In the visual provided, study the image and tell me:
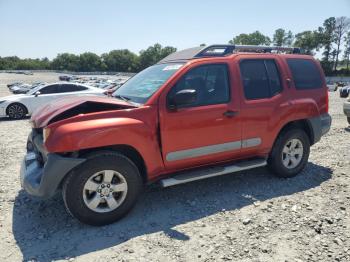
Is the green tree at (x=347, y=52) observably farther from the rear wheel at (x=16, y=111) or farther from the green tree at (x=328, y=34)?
the rear wheel at (x=16, y=111)

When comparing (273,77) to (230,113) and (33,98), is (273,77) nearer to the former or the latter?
(230,113)

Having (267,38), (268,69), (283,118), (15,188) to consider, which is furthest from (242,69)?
(267,38)

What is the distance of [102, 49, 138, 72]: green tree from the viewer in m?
137

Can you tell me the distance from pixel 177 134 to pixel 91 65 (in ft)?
468

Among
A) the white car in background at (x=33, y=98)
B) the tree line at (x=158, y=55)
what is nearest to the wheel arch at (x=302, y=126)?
the white car in background at (x=33, y=98)

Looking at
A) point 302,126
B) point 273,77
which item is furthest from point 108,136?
point 302,126

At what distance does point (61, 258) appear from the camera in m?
3.06

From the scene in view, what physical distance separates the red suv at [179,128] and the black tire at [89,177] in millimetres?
11

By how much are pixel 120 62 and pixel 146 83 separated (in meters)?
139

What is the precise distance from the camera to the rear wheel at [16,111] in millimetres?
11547

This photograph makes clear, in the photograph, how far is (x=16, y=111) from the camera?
11.6 metres

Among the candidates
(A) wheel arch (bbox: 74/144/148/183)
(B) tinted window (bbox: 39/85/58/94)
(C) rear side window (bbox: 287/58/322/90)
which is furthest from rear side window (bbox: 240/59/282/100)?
(B) tinted window (bbox: 39/85/58/94)

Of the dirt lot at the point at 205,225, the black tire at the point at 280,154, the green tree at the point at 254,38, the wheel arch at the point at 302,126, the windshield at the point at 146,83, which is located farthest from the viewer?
the green tree at the point at 254,38

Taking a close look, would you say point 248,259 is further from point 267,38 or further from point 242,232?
point 267,38
